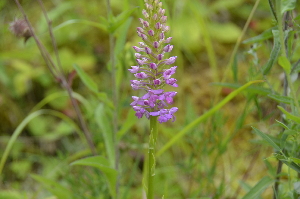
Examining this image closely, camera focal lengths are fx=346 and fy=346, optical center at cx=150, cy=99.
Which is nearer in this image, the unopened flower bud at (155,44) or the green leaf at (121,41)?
the unopened flower bud at (155,44)

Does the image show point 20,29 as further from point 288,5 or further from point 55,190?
point 288,5

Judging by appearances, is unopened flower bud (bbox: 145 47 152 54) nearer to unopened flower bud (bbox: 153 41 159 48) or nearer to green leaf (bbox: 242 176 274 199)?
unopened flower bud (bbox: 153 41 159 48)

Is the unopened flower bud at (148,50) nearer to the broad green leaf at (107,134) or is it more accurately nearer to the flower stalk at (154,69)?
the flower stalk at (154,69)

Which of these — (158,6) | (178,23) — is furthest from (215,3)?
(158,6)

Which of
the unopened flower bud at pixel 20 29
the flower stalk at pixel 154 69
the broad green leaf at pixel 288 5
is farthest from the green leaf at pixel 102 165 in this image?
the broad green leaf at pixel 288 5

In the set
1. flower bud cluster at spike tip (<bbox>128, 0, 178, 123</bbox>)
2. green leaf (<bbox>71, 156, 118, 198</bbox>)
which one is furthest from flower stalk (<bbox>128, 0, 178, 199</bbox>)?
green leaf (<bbox>71, 156, 118, 198</bbox>)

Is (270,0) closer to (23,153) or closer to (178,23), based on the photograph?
(23,153)
